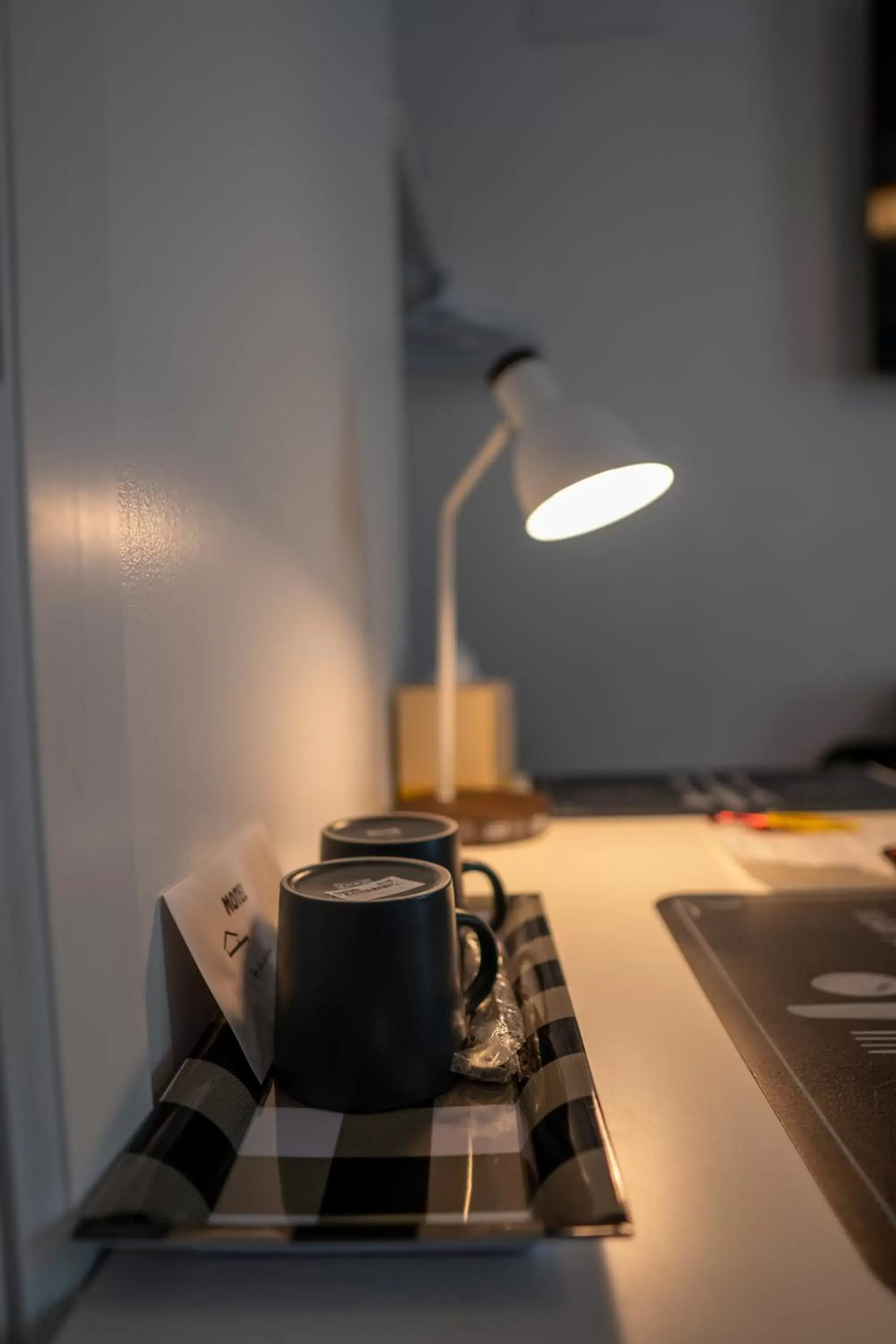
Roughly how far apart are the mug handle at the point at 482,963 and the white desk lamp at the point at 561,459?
0.42 metres

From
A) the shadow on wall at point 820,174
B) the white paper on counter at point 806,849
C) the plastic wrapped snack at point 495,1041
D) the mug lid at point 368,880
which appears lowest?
the white paper on counter at point 806,849

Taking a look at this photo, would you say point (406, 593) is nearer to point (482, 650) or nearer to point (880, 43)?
point (482, 650)

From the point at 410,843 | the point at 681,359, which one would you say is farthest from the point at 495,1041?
the point at 681,359

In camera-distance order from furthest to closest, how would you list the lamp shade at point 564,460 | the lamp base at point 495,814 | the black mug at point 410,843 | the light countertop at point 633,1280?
the lamp base at point 495,814
the lamp shade at point 564,460
the black mug at point 410,843
the light countertop at point 633,1280

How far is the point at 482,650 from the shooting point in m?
2.14

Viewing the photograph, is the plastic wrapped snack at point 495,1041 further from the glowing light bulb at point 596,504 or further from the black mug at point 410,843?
the glowing light bulb at point 596,504

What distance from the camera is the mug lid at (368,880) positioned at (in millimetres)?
459

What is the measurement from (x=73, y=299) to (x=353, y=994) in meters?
0.30

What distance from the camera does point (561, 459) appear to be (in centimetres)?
83

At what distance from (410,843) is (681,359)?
1.73 m

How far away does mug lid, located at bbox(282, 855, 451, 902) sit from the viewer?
1.51ft

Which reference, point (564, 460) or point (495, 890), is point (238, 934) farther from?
point (564, 460)

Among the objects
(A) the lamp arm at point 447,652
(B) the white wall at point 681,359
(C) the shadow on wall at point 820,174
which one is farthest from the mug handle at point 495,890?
(C) the shadow on wall at point 820,174

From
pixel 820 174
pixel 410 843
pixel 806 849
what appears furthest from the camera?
pixel 820 174
